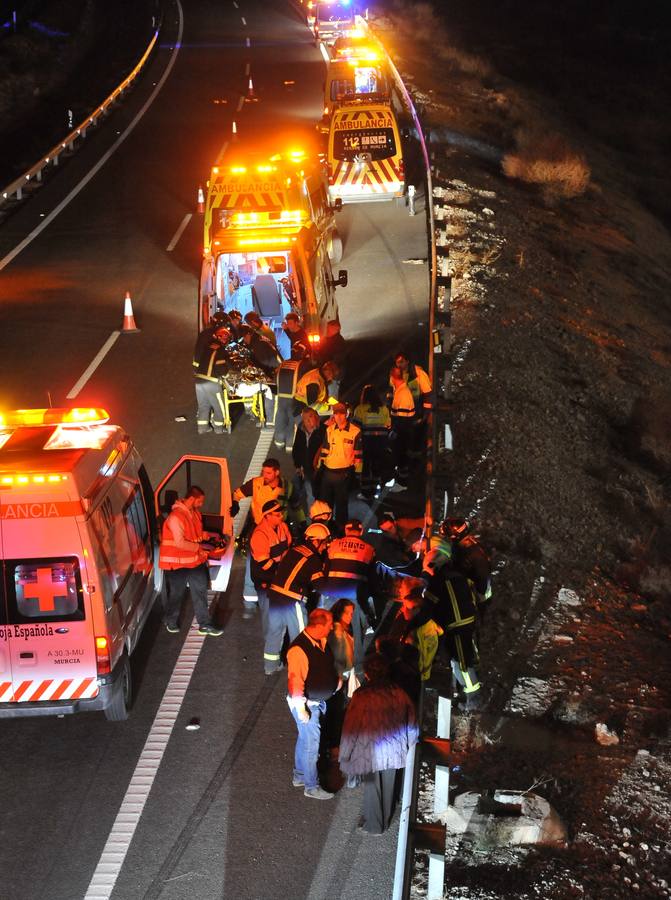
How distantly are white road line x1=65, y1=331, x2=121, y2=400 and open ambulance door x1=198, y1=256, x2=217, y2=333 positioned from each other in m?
2.11

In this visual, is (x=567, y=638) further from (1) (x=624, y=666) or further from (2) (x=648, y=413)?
(2) (x=648, y=413)

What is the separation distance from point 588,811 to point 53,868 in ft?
13.4

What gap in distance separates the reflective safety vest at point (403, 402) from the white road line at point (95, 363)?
515cm

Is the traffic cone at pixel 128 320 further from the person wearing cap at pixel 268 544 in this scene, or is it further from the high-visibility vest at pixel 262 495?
the person wearing cap at pixel 268 544

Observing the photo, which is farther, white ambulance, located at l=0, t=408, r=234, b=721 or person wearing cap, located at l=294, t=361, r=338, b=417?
person wearing cap, located at l=294, t=361, r=338, b=417

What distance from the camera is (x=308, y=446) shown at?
11297 mm

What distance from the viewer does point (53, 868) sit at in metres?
7.28

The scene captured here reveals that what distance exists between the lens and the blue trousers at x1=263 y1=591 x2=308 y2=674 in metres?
8.73

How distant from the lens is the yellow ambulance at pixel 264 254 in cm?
1455

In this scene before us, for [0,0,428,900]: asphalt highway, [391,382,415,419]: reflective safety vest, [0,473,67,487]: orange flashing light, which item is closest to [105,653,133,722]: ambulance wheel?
[0,0,428,900]: asphalt highway

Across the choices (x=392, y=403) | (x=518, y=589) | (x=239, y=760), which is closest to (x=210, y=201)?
(x=392, y=403)

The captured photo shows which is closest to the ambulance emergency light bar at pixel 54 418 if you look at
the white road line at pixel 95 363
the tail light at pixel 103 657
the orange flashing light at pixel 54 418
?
the orange flashing light at pixel 54 418

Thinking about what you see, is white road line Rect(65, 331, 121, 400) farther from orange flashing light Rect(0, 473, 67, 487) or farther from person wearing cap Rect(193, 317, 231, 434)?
orange flashing light Rect(0, 473, 67, 487)

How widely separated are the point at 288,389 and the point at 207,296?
260cm
